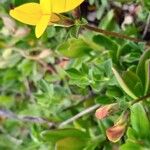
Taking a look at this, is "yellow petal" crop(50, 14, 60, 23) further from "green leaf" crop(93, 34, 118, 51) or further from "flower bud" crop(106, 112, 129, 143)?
"green leaf" crop(93, 34, 118, 51)

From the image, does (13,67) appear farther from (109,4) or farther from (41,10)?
(41,10)

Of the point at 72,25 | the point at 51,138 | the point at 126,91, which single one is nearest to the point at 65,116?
the point at 51,138

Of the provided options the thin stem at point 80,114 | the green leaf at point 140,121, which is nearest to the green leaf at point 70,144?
the thin stem at point 80,114

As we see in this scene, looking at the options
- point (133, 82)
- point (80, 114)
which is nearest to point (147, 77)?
point (133, 82)

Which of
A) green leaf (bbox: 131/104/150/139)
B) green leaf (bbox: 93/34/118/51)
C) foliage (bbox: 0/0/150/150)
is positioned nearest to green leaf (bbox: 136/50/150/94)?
foliage (bbox: 0/0/150/150)

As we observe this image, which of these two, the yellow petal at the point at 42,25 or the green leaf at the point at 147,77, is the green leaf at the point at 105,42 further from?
the yellow petal at the point at 42,25
